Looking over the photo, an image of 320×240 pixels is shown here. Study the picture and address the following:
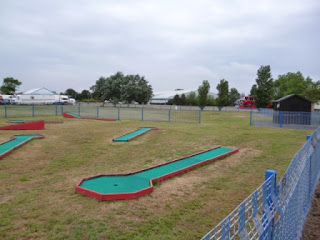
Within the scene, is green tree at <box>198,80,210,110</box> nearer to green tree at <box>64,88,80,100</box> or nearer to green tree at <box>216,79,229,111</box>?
green tree at <box>216,79,229,111</box>

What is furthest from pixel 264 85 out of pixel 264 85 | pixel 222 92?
pixel 222 92

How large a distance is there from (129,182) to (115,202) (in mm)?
859

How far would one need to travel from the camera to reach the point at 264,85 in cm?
3559

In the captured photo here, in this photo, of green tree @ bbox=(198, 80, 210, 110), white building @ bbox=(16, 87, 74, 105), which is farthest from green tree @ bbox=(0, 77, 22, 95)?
green tree @ bbox=(198, 80, 210, 110)

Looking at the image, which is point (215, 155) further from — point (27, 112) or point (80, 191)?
point (27, 112)

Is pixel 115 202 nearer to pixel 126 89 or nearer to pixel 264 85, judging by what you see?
pixel 264 85

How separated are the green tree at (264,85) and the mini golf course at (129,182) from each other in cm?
3238

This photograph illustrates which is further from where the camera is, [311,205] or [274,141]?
[274,141]

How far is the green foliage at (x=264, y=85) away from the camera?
35.2 metres

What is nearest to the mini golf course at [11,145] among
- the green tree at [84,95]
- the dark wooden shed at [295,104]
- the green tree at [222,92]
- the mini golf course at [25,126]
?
the mini golf course at [25,126]

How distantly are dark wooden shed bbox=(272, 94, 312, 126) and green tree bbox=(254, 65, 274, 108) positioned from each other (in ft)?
61.9

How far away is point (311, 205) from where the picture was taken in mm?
4348

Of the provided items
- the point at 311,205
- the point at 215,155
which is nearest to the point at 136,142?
the point at 215,155

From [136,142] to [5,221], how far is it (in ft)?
22.0
